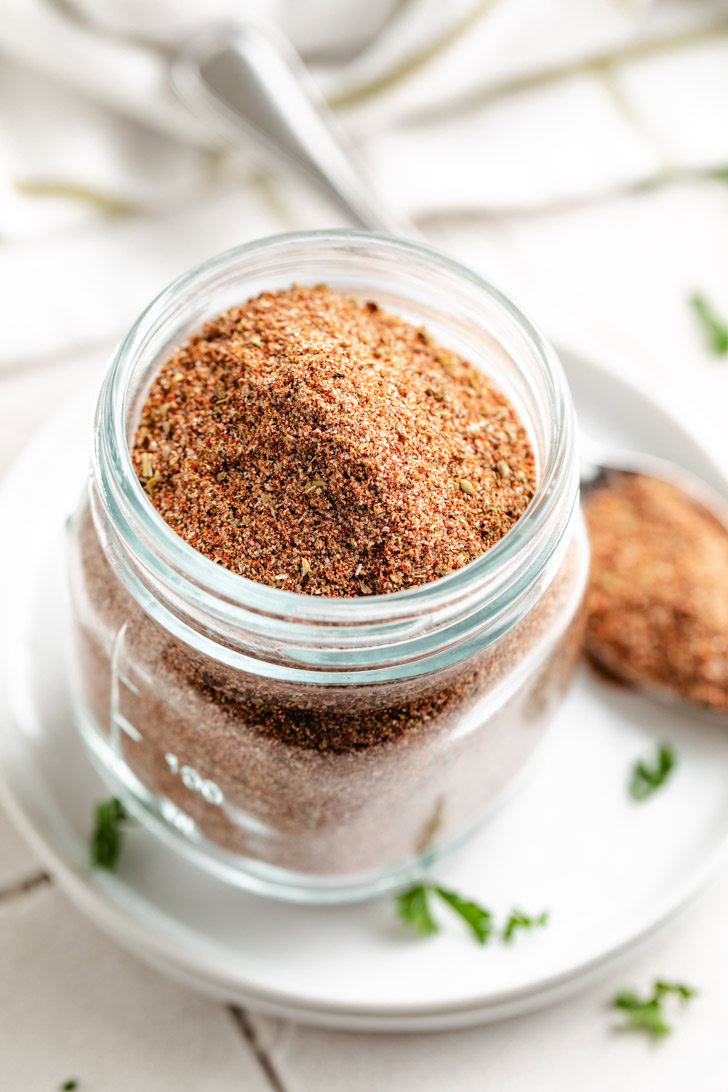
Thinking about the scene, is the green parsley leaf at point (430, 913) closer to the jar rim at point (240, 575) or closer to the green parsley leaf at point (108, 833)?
the green parsley leaf at point (108, 833)

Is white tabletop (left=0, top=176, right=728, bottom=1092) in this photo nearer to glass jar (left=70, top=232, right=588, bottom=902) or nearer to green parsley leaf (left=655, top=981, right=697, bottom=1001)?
green parsley leaf (left=655, top=981, right=697, bottom=1001)

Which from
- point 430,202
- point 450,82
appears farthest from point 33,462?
point 450,82

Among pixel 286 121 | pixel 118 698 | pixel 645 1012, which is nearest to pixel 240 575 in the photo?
pixel 118 698

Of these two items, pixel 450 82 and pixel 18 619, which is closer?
pixel 18 619

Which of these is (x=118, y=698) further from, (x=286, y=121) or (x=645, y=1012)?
(x=286, y=121)

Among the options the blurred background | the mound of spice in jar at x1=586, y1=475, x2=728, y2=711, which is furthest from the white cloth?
the mound of spice in jar at x1=586, y1=475, x2=728, y2=711

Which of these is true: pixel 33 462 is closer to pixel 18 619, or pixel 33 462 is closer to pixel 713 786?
pixel 18 619

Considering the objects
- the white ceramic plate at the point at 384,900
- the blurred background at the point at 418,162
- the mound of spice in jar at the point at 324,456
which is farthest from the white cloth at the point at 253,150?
the mound of spice in jar at the point at 324,456
